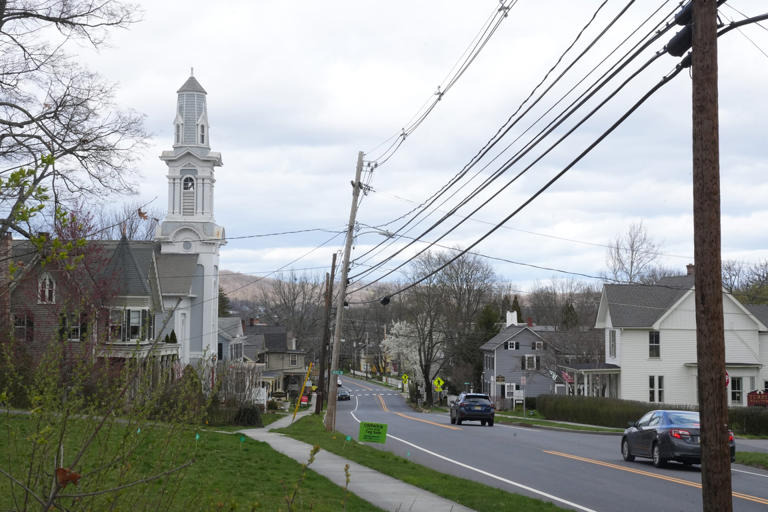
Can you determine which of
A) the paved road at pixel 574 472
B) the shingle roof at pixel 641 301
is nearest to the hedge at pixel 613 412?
the shingle roof at pixel 641 301

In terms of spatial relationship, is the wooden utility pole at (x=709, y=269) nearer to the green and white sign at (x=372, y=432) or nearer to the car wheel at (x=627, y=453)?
the green and white sign at (x=372, y=432)

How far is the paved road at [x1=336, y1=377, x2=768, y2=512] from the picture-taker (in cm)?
1448

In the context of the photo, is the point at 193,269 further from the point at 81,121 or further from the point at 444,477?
the point at 444,477

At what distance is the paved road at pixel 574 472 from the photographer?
570 inches

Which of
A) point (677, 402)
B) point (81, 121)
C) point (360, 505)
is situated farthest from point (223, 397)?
point (677, 402)

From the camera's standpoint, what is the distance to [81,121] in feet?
66.5

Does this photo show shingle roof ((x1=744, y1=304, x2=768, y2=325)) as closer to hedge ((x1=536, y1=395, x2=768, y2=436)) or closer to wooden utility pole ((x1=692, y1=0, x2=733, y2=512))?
hedge ((x1=536, y1=395, x2=768, y2=436))

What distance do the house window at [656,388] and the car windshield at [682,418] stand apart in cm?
2973

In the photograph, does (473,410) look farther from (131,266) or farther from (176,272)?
(176,272)

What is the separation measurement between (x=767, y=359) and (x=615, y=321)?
9.02 metres

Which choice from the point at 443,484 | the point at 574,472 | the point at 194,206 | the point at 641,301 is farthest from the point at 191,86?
the point at 443,484

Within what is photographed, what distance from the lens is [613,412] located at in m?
41.1

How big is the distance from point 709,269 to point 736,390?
43114mm

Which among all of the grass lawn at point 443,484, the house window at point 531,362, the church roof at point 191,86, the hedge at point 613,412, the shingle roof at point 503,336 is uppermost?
the church roof at point 191,86
